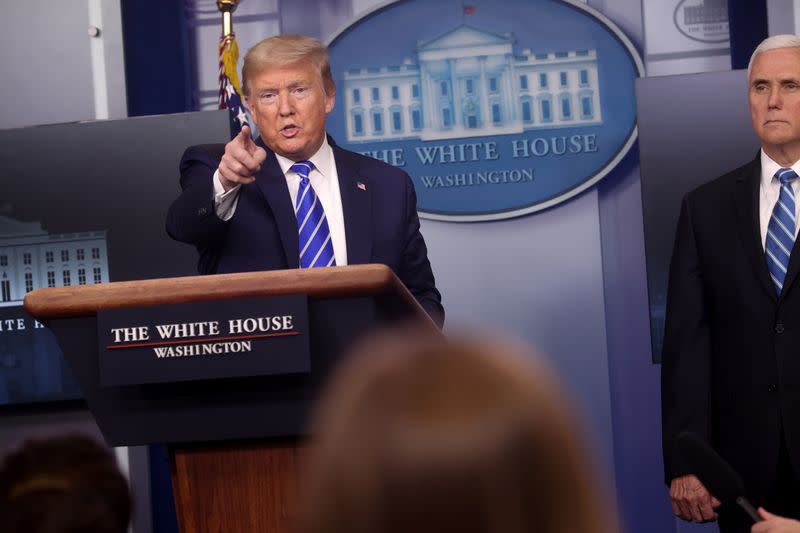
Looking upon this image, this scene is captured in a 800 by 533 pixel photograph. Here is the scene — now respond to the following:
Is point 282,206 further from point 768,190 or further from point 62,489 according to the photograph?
point 62,489

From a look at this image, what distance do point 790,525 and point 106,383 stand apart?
1088 mm

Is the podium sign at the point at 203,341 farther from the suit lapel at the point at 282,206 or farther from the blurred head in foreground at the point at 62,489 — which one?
the blurred head in foreground at the point at 62,489

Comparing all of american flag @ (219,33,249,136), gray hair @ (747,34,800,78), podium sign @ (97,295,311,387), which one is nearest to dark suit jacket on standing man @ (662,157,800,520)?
gray hair @ (747,34,800,78)

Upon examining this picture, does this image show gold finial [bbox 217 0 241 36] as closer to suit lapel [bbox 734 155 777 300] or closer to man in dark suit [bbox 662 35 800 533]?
man in dark suit [bbox 662 35 800 533]

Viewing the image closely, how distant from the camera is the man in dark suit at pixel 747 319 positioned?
→ 287 centimetres

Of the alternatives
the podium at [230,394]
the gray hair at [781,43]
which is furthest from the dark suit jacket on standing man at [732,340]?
the podium at [230,394]

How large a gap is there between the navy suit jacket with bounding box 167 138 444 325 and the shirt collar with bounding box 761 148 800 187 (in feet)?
3.31

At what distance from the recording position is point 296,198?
2.47 m

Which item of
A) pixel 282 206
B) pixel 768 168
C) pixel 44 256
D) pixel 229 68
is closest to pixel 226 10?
pixel 229 68

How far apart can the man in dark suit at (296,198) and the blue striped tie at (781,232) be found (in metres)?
0.92

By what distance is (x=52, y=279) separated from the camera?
166 inches

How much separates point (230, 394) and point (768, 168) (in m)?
1.80

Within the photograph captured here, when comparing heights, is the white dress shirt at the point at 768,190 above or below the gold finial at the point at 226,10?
A: below

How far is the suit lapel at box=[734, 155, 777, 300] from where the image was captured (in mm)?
2916
